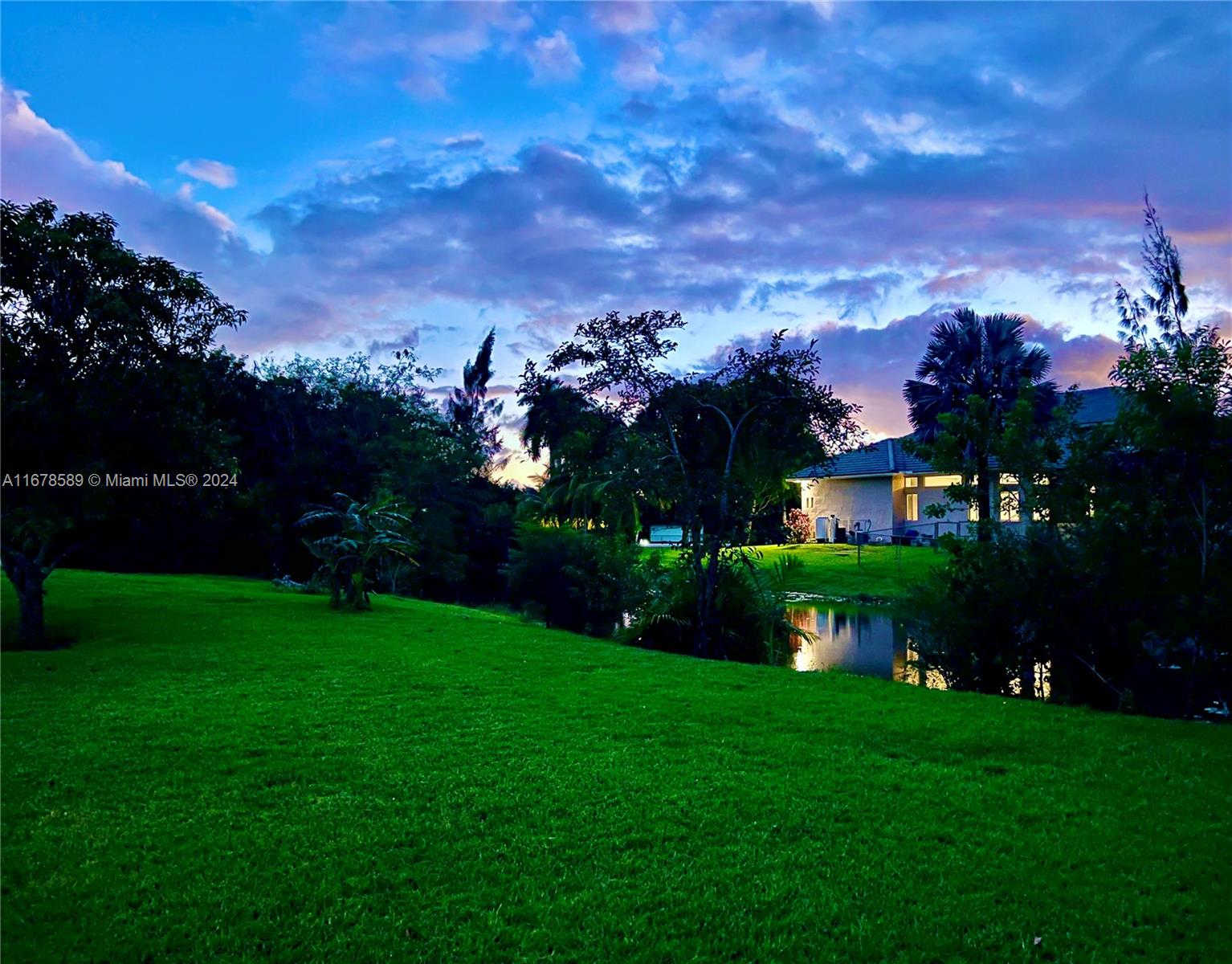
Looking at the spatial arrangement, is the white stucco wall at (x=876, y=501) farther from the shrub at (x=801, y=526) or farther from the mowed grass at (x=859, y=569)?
the mowed grass at (x=859, y=569)

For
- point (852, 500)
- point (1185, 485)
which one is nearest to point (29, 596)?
point (1185, 485)

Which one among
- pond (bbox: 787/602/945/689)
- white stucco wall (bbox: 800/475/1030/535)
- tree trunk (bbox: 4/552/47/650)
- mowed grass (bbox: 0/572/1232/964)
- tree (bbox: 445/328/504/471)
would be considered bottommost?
pond (bbox: 787/602/945/689)

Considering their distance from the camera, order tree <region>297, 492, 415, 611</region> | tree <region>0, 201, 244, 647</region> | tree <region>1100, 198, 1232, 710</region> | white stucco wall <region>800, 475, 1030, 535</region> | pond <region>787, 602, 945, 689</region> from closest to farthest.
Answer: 1. tree <region>1100, 198, 1232, 710</region>
2. tree <region>0, 201, 244, 647</region>
3. pond <region>787, 602, 945, 689</region>
4. tree <region>297, 492, 415, 611</region>
5. white stucco wall <region>800, 475, 1030, 535</region>

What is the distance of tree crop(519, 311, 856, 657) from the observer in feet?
43.1

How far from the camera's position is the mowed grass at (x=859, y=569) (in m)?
25.7

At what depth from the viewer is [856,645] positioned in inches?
638

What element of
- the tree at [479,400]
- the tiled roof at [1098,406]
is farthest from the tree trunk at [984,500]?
the tree at [479,400]

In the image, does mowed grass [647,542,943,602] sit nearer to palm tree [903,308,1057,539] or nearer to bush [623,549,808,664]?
palm tree [903,308,1057,539]

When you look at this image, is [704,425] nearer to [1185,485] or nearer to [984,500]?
[984,500]

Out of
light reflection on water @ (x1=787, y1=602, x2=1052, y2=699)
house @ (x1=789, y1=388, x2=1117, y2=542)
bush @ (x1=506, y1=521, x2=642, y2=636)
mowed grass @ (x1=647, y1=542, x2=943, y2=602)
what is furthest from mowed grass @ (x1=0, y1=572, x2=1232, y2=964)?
house @ (x1=789, y1=388, x2=1117, y2=542)

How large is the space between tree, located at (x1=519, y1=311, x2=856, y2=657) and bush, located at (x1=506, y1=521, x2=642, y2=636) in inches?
103

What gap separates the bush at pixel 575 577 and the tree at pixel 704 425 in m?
2.63

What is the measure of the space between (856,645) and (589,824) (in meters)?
12.9

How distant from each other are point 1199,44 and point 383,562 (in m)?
21.3
